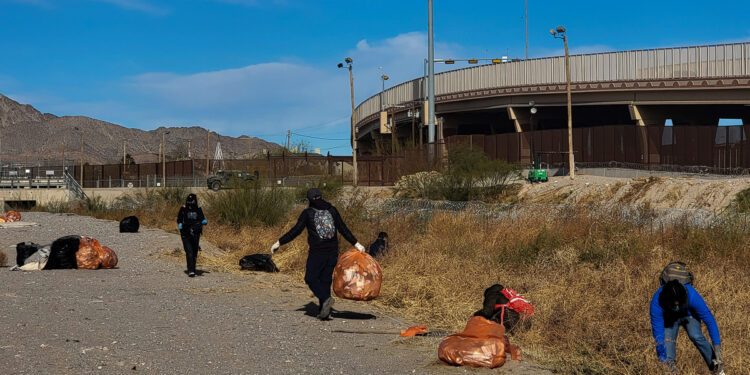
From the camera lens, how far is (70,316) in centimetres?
948

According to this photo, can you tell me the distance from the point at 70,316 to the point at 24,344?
175 centimetres

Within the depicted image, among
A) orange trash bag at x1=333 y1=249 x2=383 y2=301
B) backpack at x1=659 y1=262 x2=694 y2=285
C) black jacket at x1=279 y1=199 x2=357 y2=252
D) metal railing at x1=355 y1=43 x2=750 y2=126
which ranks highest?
metal railing at x1=355 y1=43 x2=750 y2=126

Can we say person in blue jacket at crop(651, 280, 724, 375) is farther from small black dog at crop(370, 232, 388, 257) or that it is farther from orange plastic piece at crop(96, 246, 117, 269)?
orange plastic piece at crop(96, 246, 117, 269)

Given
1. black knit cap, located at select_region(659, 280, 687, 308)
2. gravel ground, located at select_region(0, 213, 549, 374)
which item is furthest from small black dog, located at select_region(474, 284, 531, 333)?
black knit cap, located at select_region(659, 280, 687, 308)

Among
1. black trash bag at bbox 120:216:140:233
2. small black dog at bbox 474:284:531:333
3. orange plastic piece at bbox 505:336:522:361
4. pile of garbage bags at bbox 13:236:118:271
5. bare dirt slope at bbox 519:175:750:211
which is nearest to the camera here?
orange plastic piece at bbox 505:336:522:361

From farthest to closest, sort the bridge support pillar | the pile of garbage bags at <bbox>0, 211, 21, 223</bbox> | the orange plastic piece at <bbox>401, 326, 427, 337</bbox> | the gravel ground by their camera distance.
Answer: the bridge support pillar
the pile of garbage bags at <bbox>0, 211, 21, 223</bbox>
the orange plastic piece at <bbox>401, 326, 427, 337</bbox>
the gravel ground

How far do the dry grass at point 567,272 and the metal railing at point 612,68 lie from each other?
1192 inches

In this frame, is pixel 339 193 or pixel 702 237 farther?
pixel 339 193

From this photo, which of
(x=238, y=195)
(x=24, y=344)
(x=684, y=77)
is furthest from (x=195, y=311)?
(x=684, y=77)

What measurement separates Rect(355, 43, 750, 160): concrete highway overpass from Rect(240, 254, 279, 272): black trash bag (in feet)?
101

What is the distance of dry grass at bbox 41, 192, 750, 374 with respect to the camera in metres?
8.62

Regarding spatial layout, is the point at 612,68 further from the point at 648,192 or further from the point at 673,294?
the point at 673,294

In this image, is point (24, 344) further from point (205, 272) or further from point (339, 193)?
point (339, 193)

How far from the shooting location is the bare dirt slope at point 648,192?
84.8 feet
